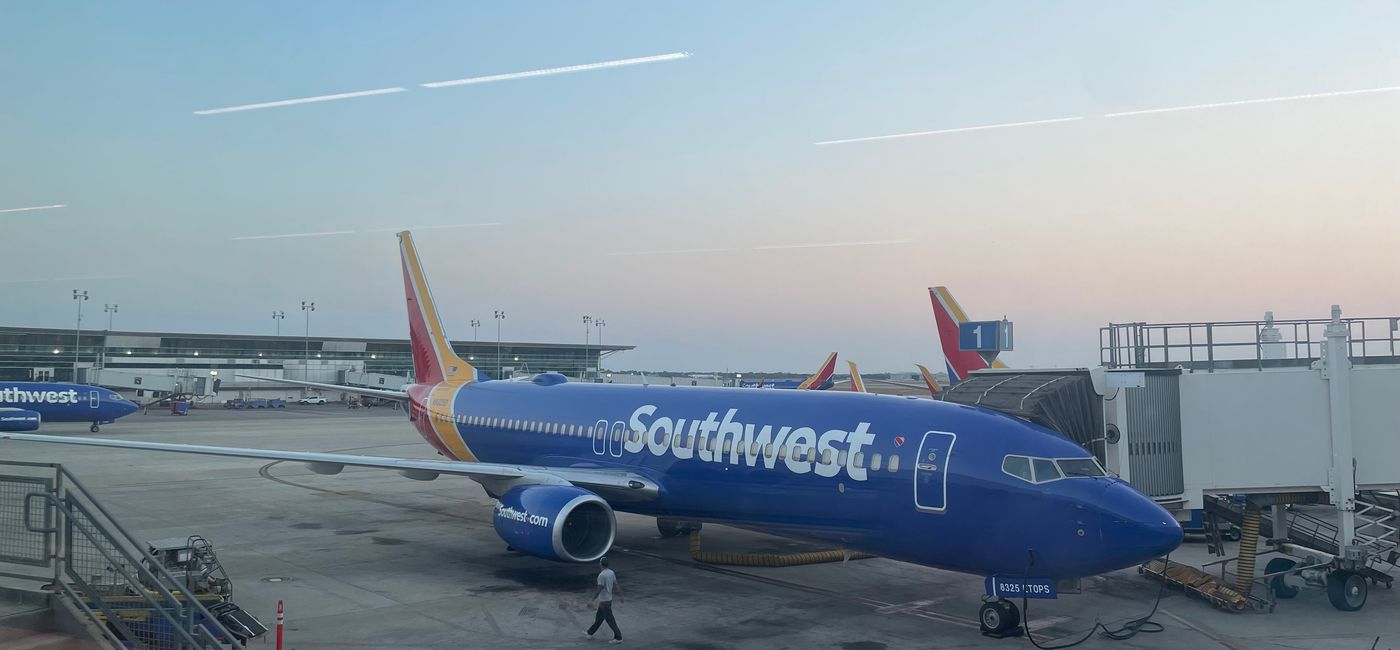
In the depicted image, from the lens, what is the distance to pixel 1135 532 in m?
12.8

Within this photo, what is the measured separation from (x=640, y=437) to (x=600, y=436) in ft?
4.96

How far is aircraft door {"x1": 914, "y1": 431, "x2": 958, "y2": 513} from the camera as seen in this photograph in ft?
47.1

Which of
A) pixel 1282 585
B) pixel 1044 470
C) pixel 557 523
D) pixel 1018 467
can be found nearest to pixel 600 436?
pixel 557 523

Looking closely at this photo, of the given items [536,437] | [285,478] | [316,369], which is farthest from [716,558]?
[316,369]

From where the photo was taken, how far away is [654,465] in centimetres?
1919

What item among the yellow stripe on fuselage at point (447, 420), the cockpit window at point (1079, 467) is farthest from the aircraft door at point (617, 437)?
the cockpit window at point (1079, 467)

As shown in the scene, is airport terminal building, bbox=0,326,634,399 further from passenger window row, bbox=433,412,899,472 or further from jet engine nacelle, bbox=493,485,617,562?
jet engine nacelle, bbox=493,485,617,562

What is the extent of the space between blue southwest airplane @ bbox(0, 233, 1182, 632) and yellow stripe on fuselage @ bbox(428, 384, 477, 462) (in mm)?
2387

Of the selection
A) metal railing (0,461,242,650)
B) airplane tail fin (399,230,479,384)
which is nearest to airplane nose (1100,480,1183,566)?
metal railing (0,461,242,650)

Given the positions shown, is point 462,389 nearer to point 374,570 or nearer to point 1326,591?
point 374,570

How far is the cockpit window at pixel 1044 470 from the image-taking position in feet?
44.7

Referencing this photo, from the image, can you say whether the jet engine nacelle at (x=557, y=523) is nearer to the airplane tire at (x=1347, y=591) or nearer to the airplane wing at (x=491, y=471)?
the airplane wing at (x=491, y=471)

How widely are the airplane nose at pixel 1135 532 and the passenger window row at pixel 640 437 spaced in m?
3.31

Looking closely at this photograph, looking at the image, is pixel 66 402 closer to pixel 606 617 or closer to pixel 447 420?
pixel 447 420
